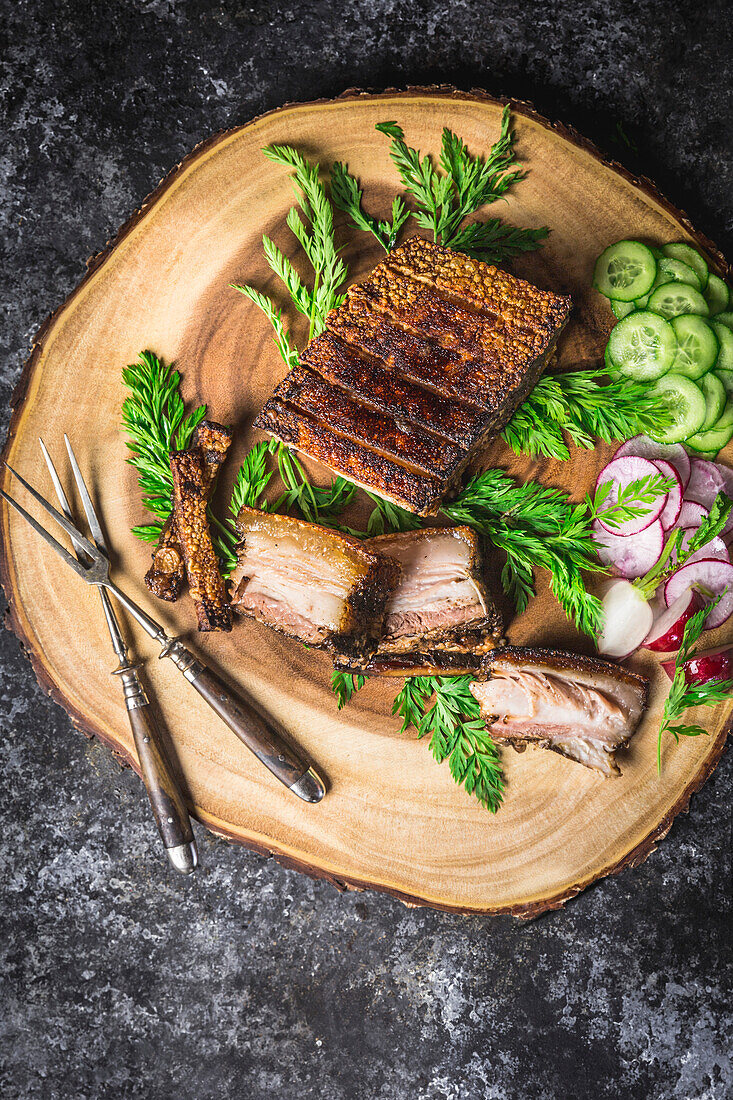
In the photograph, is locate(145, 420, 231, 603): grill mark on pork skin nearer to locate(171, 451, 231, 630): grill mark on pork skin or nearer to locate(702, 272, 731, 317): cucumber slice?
locate(171, 451, 231, 630): grill mark on pork skin

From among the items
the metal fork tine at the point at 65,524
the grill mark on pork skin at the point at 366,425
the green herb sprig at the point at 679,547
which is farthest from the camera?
the metal fork tine at the point at 65,524

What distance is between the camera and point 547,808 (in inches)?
155

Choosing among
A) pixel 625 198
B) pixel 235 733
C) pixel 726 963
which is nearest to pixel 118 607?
pixel 235 733

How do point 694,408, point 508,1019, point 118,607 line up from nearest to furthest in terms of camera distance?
point 694,408
point 118,607
point 508,1019

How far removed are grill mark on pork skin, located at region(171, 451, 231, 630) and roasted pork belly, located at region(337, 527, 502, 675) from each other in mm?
938

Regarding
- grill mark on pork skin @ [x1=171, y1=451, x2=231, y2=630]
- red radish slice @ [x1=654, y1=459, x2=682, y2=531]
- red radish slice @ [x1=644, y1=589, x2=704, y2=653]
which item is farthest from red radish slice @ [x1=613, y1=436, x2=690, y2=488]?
grill mark on pork skin @ [x1=171, y1=451, x2=231, y2=630]

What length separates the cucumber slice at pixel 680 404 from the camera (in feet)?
12.4

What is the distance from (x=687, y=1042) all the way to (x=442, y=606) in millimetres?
3295

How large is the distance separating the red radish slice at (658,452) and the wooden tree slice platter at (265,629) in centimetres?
17

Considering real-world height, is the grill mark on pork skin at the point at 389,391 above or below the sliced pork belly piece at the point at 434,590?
above

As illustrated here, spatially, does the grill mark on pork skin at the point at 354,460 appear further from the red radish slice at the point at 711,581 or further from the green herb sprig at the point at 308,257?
the red radish slice at the point at 711,581

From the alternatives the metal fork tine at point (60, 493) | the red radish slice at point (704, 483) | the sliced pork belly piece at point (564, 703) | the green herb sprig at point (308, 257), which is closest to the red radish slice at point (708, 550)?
the red radish slice at point (704, 483)

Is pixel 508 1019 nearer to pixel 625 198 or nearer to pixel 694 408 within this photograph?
pixel 694 408

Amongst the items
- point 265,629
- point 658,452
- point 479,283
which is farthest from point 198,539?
point 658,452
